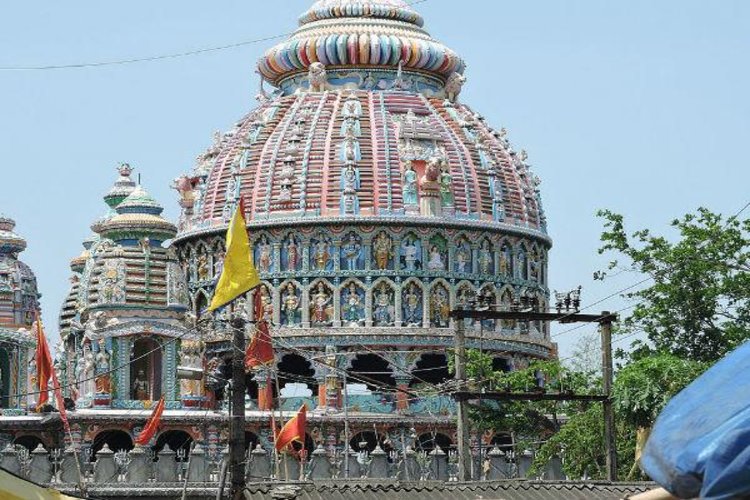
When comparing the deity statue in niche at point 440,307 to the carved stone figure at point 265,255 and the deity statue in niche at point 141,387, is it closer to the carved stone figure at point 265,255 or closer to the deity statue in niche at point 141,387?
the carved stone figure at point 265,255

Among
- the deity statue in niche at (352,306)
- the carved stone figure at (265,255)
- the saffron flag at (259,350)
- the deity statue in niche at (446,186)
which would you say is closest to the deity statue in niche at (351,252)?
the deity statue in niche at (352,306)

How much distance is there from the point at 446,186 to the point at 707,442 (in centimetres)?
7269

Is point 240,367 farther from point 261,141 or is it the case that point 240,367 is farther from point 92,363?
point 261,141

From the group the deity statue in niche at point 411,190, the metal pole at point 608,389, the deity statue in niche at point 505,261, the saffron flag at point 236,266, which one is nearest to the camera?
the saffron flag at point 236,266

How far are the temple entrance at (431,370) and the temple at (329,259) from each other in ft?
0.39

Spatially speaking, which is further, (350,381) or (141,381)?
(350,381)

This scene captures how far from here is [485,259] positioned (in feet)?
264

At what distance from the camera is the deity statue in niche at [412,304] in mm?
78812

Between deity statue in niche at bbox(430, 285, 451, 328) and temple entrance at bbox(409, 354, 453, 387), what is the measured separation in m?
1.28

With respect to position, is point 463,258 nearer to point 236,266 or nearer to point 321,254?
point 321,254

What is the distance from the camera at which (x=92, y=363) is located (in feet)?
235

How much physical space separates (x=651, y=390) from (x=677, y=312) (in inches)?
429

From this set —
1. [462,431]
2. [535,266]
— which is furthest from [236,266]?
[535,266]

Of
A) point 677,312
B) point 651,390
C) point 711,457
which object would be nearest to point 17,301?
point 677,312
